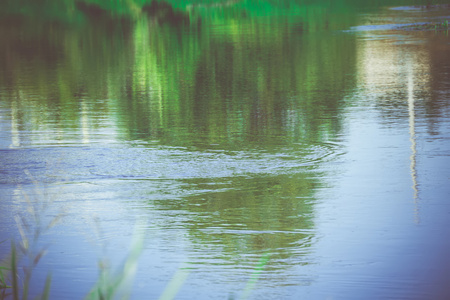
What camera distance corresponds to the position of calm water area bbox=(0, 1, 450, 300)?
7137mm

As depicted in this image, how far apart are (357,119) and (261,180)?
4.81 meters

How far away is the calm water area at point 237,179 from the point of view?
714 cm

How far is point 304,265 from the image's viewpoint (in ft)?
23.9

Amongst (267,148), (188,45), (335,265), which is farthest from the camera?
(188,45)

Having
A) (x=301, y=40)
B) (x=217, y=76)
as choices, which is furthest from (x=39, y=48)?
(x=217, y=76)

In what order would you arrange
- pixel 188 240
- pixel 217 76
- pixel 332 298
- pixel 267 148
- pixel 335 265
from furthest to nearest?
1. pixel 217 76
2. pixel 267 148
3. pixel 188 240
4. pixel 335 265
5. pixel 332 298

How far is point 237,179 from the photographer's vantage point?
10.5 metres

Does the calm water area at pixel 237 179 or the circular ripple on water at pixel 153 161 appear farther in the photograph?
the circular ripple on water at pixel 153 161

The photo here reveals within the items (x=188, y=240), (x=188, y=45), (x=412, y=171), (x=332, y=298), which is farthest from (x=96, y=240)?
(x=188, y=45)

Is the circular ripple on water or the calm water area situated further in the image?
the circular ripple on water

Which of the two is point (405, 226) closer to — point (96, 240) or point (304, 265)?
point (304, 265)

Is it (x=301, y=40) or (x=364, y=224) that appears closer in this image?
(x=364, y=224)

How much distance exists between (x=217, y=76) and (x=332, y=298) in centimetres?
1662

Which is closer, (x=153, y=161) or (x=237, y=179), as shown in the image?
(x=237, y=179)
